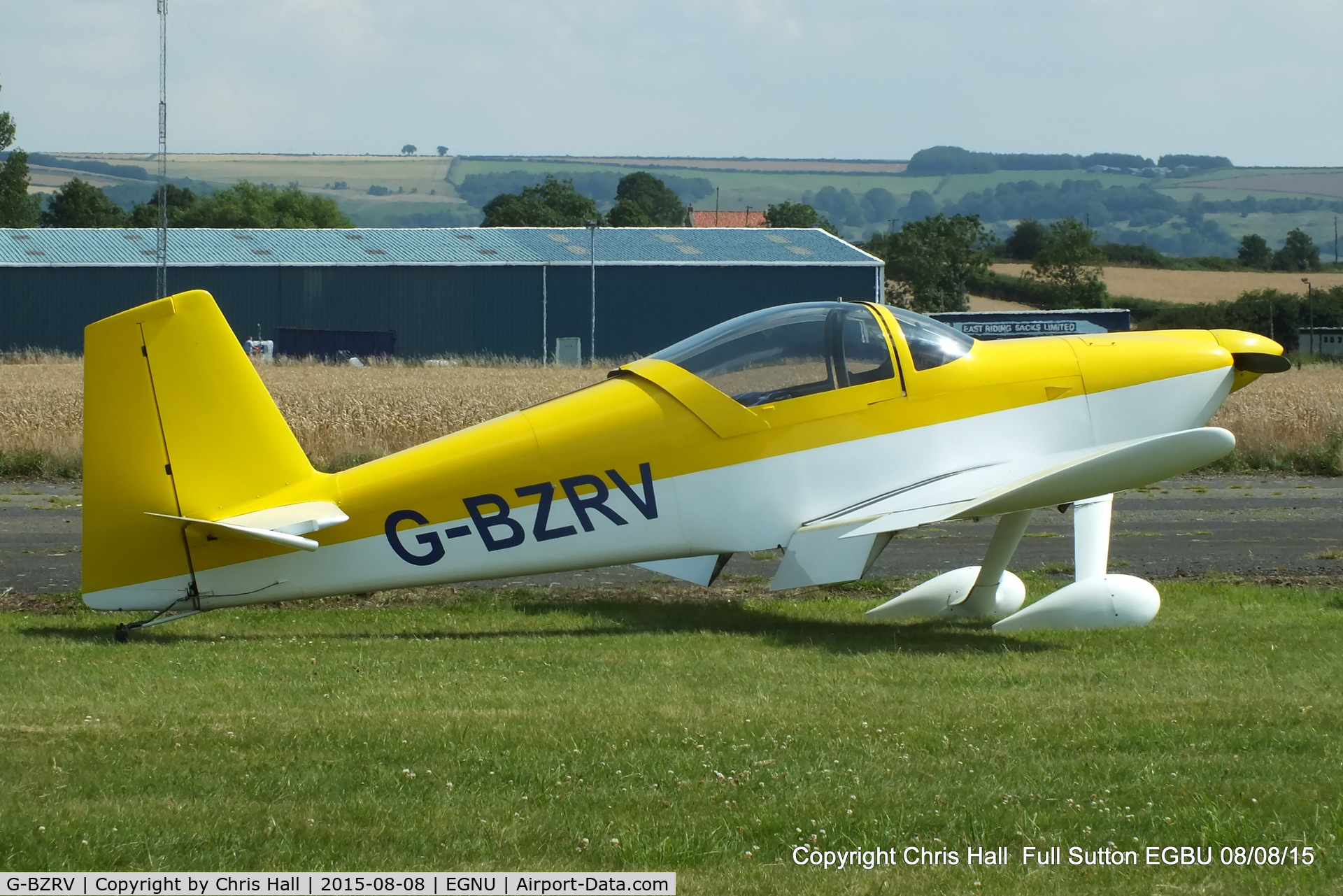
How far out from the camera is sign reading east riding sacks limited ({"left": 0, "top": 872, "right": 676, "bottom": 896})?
4.01 metres

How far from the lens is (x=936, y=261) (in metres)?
80.0

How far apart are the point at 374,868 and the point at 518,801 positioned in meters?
0.76

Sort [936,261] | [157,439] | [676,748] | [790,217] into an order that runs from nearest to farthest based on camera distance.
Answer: [676,748], [157,439], [936,261], [790,217]

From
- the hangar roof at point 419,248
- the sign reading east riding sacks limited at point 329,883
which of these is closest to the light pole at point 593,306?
the hangar roof at point 419,248

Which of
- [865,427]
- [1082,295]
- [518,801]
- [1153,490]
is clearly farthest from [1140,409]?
[1082,295]

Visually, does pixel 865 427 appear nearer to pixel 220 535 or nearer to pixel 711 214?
pixel 220 535

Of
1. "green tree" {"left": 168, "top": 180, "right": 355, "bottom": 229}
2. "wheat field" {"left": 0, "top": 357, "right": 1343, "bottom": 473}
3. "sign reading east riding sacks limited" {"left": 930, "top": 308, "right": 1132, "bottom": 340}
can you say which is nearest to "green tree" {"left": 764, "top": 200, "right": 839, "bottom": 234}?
"green tree" {"left": 168, "top": 180, "right": 355, "bottom": 229}

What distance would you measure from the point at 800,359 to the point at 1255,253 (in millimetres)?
109602

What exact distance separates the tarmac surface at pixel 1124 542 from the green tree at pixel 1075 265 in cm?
6477

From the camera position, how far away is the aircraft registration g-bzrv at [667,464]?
311 inches

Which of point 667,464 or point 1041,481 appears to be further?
point 667,464

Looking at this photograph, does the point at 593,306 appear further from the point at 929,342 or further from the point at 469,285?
the point at 929,342

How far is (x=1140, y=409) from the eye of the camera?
29.6 feet

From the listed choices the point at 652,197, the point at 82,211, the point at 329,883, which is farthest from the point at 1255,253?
the point at 329,883
